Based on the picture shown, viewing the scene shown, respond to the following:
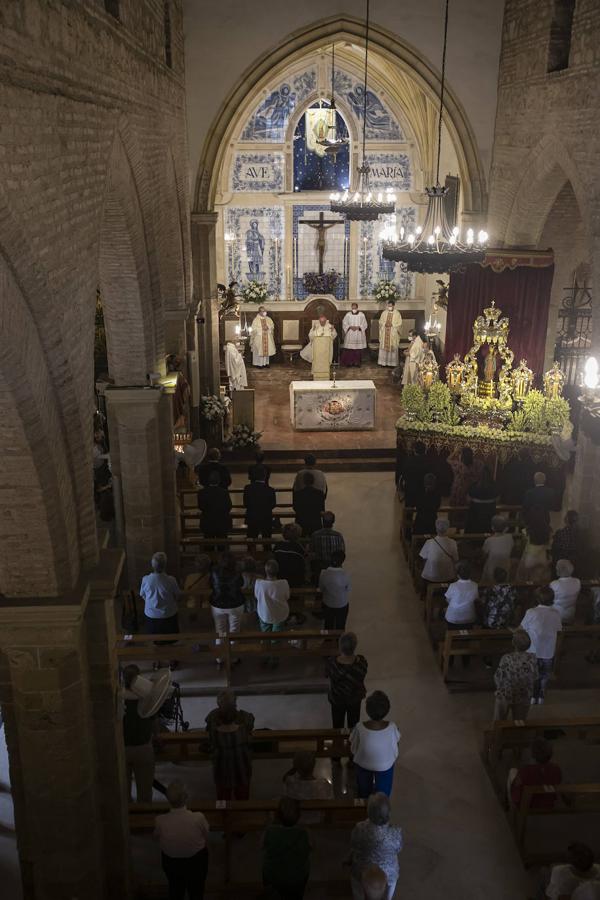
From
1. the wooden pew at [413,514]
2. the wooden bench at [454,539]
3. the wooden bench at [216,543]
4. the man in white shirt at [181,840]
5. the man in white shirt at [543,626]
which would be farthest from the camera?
the wooden pew at [413,514]

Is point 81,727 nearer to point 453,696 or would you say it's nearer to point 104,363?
point 453,696

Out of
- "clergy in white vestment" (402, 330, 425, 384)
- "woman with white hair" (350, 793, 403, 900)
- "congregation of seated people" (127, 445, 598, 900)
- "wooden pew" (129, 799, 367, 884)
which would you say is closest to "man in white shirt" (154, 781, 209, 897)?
"congregation of seated people" (127, 445, 598, 900)

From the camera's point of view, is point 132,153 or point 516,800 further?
point 132,153

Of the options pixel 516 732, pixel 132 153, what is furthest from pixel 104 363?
pixel 516 732

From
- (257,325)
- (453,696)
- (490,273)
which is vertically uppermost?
(490,273)

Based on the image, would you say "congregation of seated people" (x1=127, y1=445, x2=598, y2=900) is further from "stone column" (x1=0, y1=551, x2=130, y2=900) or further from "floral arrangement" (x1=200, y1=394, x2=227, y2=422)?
"floral arrangement" (x1=200, y1=394, x2=227, y2=422)

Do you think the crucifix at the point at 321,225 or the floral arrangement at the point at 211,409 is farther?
the crucifix at the point at 321,225

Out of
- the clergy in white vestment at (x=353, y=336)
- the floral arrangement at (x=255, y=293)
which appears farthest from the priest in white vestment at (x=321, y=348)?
the floral arrangement at (x=255, y=293)

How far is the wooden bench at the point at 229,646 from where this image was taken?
8.98 metres

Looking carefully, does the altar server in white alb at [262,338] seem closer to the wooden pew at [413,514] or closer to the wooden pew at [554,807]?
the wooden pew at [413,514]

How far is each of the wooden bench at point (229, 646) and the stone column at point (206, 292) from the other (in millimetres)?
7676

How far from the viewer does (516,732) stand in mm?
8055

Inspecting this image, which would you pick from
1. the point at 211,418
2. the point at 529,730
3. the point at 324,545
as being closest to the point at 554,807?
the point at 529,730

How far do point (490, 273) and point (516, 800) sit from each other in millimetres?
9537
